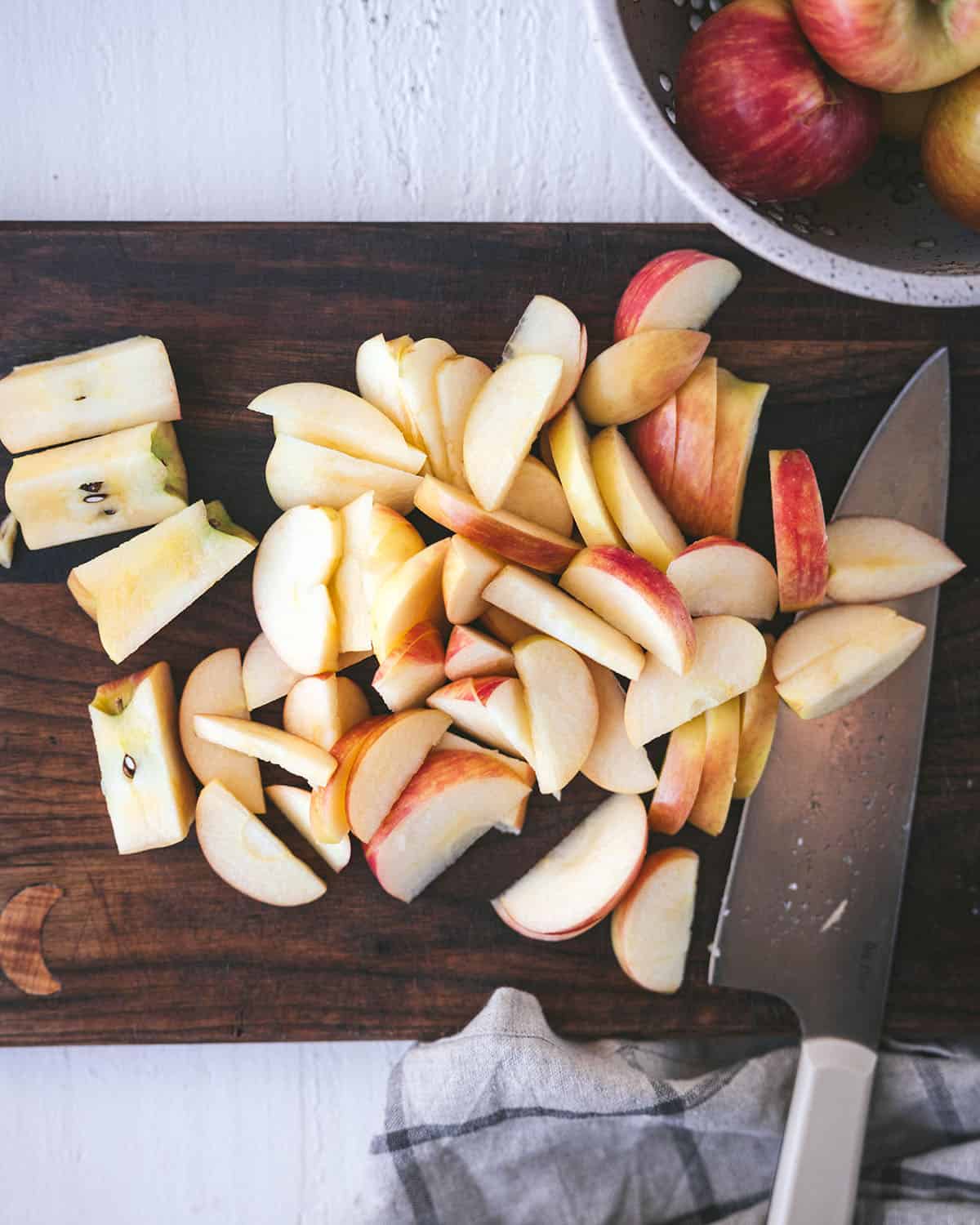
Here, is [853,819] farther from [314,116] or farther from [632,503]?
[314,116]

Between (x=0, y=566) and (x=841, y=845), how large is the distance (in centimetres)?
91

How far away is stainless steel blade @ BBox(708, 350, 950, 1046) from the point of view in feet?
3.61

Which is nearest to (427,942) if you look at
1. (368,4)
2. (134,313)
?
(134,313)

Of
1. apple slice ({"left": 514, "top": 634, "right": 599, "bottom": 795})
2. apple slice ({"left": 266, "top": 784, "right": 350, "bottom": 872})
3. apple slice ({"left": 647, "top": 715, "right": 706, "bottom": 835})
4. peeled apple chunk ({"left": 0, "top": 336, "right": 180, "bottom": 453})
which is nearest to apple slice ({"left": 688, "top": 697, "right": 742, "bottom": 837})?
apple slice ({"left": 647, "top": 715, "right": 706, "bottom": 835})

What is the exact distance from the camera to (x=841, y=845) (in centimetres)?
111

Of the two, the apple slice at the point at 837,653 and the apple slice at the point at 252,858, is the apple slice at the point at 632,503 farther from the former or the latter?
the apple slice at the point at 252,858

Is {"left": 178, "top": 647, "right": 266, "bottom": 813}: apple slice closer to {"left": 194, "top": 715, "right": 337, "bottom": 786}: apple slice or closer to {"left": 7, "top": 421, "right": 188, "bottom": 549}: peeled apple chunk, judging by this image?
{"left": 194, "top": 715, "right": 337, "bottom": 786}: apple slice

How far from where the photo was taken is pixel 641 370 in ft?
3.46

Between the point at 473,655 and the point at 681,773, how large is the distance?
0.79 ft

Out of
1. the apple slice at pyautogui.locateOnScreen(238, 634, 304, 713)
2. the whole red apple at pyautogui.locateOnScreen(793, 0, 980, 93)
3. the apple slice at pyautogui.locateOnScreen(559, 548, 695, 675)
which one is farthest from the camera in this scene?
the apple slice at pyautogui.locateOnScreen(238, 634, 304, 713)

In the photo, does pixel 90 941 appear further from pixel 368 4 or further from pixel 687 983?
pixel 368 4

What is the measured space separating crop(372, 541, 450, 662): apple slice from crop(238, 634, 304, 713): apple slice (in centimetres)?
11

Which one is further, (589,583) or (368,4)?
(368,4)

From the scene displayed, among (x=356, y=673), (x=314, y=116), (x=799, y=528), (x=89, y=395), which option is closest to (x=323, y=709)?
(x=356, y=673)
